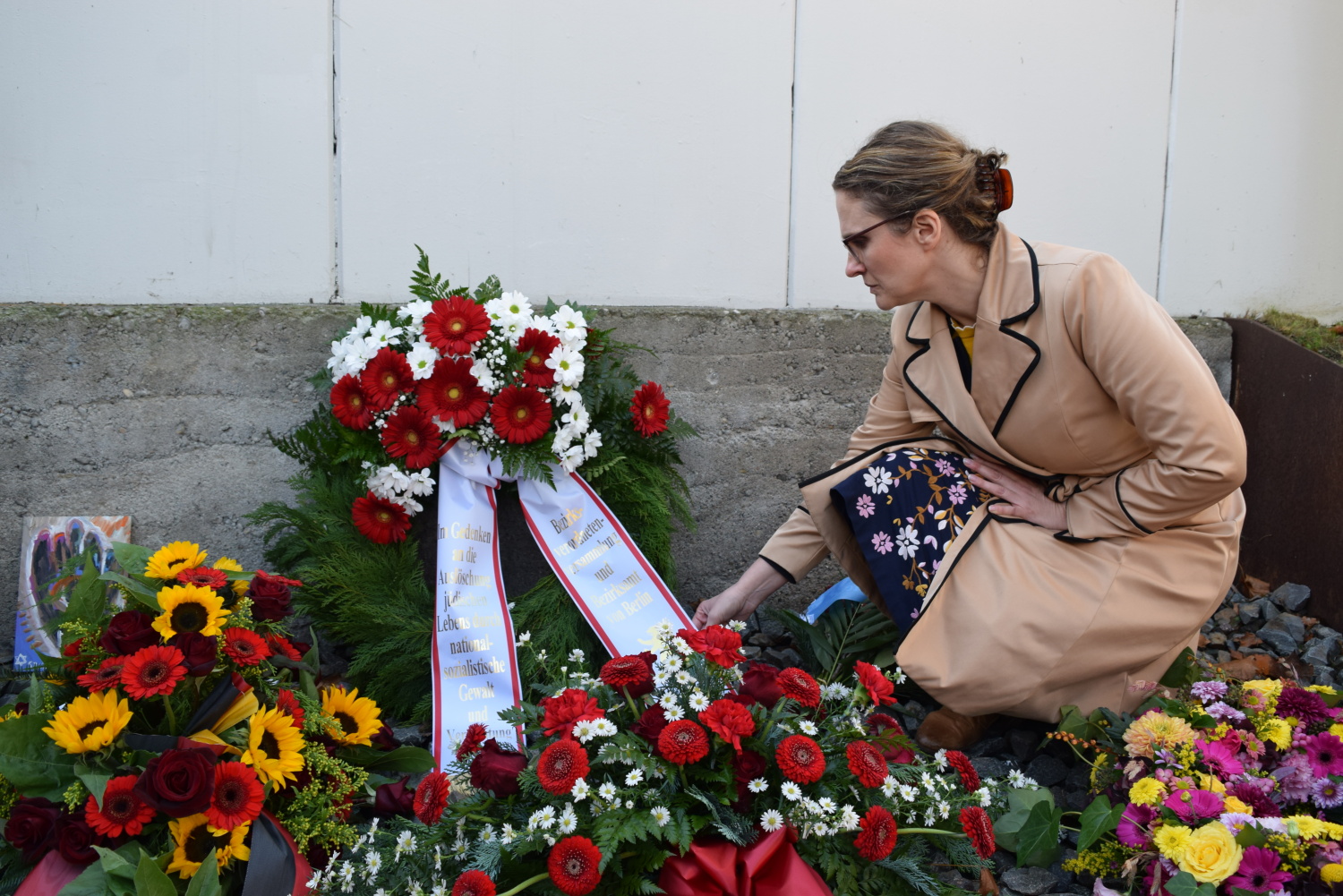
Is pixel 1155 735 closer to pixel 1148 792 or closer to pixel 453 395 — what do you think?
pixel 1148 792

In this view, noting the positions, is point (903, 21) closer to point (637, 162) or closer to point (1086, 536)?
point (637, 162)

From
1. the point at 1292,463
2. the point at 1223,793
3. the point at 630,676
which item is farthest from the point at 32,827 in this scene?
the point at 1292,463

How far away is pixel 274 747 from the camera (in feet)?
6.07

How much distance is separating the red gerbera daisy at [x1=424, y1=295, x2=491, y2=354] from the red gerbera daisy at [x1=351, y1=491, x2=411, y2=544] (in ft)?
1.45

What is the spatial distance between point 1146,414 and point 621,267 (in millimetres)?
1783

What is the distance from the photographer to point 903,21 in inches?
139

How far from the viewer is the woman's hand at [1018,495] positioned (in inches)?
94.1

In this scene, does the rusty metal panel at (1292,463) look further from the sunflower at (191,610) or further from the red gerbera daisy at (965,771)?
the sunflower at (191,610)

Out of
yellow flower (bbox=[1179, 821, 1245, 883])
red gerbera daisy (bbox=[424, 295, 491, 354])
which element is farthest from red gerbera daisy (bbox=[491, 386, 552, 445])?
yellow flower (bbox=[1179, 821, 1245, 883])

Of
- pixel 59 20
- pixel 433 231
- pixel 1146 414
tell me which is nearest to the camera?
pixel 1146 414

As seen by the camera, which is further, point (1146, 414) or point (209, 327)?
point (209, 327)

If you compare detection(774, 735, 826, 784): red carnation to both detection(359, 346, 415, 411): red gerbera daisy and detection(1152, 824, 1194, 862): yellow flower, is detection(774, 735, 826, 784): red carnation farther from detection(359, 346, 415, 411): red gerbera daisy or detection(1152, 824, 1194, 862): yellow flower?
detection(359, 346, 415, 411): red gerbera daisy

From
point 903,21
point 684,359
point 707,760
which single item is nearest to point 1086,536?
point 707,760

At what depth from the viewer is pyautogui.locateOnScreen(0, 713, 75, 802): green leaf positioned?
1.77 m
